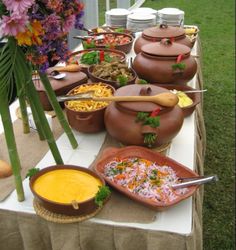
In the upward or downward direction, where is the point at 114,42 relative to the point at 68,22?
downward

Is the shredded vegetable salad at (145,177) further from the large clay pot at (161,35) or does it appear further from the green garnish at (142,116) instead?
the large clay pot at (161,35)

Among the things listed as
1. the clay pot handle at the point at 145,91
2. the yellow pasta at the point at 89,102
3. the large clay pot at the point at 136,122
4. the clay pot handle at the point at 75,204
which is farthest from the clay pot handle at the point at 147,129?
the clay pot handle at the point at 75,204

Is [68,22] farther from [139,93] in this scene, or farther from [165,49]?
[165,49]

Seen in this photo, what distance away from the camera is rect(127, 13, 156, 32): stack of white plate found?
254 centimetres

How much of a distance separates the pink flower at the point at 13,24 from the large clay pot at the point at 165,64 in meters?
0.84

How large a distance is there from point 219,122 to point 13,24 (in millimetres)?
2593

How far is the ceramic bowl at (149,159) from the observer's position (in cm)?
92

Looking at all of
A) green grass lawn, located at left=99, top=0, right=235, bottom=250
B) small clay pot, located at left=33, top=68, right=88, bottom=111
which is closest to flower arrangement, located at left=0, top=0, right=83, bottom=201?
small clay pot, located at left=33, top=68, right=88, bottom=111

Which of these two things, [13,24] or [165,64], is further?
[165,64]

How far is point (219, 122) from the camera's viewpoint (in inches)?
121

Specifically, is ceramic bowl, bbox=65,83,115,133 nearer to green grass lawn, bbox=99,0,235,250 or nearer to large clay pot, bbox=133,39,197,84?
large clay pot, bbox=133,39,197,84

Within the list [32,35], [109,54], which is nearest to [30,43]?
[32,35]

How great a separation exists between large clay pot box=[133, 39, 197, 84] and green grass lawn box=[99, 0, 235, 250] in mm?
932

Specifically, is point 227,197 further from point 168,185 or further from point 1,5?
point 1,5
